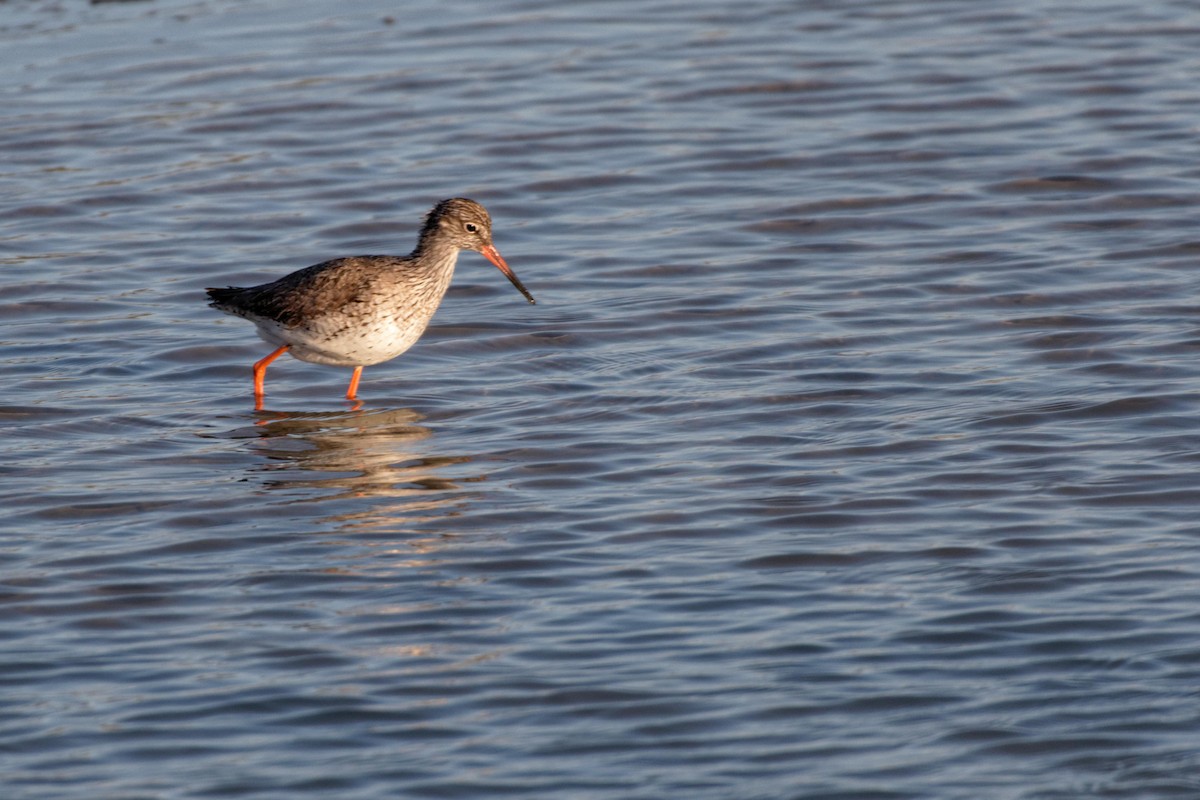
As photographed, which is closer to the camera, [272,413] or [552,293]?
[272,413]

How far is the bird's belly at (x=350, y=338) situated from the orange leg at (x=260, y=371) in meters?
0.21

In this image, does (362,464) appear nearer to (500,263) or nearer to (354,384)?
(354,384)

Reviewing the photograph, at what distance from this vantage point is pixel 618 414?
11.7 m

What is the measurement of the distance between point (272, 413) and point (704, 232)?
15.6 feet

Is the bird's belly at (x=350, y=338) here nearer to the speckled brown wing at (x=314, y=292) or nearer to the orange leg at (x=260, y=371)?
the speckled brown wing at (x=314, y=292)

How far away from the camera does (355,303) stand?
12.0 metres

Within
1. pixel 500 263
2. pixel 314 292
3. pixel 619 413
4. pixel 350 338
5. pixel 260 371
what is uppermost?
pixel 314 292

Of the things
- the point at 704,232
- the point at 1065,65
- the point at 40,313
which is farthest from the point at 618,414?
the point at 1065,65

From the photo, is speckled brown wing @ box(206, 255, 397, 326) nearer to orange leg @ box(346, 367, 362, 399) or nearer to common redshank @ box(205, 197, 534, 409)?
common redshank @ box(205, 197, 534, 409)

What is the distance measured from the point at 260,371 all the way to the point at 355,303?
103cm

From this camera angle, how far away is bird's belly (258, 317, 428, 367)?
469 inches

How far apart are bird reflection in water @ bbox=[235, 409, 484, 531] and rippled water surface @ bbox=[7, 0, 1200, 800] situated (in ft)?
0.17

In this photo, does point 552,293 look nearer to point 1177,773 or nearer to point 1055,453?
point 1055,453

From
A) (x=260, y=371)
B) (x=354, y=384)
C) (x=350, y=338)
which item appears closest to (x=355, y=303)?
(x=350, y=338)
